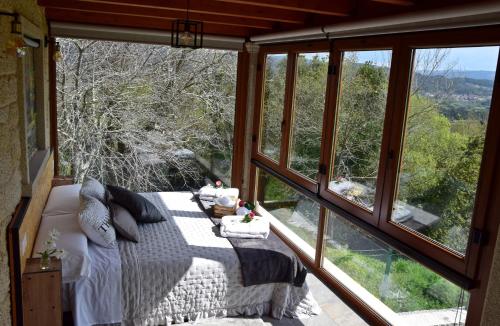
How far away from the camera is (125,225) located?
3506mm

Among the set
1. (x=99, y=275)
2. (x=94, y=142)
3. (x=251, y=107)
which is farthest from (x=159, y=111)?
(x=99, y=275)

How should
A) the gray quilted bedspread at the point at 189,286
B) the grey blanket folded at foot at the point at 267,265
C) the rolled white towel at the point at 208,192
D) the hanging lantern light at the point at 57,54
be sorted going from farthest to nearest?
the rolled white towel at the point at 208,192
the hanging lantern light at the point at 57,54
the grey blanket folded at foot at the point at 267,265
the gray quilted bedspread at the point at 189,286

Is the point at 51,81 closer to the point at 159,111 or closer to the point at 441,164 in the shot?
the point at 159,111

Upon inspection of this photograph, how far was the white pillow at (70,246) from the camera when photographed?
114 inches

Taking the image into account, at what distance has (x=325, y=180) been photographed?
13.6ft

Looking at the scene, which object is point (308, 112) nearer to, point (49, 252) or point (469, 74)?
point (469, 74)

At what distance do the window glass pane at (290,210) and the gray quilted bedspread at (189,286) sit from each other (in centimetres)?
105

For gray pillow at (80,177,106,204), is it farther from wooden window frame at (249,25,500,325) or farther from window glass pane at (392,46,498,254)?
window glass pane at (392,46,498,254)

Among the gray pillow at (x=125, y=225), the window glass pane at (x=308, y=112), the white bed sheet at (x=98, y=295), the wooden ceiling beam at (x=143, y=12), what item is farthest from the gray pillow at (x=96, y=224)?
the window glass pane at (x=308, y=112)

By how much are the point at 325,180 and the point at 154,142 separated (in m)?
3.85

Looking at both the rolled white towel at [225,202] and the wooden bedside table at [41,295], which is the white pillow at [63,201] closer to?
the wooden bedside table at [41,295]

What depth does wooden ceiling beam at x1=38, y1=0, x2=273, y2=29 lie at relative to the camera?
12.9 feet

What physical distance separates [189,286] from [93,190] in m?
1.23

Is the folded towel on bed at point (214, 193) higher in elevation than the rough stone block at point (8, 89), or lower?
lower
